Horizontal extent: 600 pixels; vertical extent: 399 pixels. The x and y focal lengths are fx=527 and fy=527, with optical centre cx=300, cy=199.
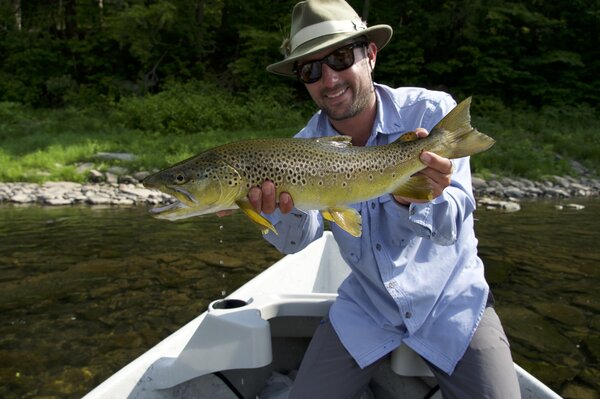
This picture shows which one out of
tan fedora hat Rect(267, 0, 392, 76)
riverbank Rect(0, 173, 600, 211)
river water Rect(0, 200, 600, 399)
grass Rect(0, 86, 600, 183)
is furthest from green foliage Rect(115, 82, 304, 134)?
tan fedora hat Rect(267, 0, 392, 76)

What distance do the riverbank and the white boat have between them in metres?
11.3

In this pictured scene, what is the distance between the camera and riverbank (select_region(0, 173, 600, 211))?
14.4 metres

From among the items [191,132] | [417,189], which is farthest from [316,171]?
[191,132]

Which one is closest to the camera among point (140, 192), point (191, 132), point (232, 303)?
point (232, 303)

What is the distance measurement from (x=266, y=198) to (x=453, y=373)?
138 centimetres

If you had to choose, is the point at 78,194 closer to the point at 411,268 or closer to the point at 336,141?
the point at 336,141

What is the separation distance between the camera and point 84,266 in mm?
8438

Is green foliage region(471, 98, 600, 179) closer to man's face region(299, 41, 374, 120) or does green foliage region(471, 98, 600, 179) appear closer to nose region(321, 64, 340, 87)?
man's face region(299, 41, 374, 120)

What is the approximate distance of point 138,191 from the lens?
49.4 ft

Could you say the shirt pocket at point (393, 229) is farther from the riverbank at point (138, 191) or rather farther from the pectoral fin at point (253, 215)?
the riverbank at point (138, 191)

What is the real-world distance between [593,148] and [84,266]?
1906 cm

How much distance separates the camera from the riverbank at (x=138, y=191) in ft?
47.4

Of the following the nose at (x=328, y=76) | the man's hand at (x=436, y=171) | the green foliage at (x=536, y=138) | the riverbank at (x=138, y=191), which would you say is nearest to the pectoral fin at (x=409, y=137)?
the man's hand at (x=436, y=171)

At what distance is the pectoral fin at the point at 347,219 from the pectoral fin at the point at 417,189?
0.26 m
